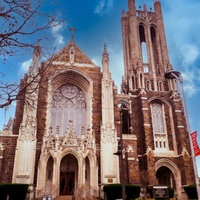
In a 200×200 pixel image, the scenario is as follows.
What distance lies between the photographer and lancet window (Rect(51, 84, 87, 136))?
27.2 meters

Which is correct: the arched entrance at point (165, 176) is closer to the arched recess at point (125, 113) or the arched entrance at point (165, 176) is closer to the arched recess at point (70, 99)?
the arched recess at point (125, 113)

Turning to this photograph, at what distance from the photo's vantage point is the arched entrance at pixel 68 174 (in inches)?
919

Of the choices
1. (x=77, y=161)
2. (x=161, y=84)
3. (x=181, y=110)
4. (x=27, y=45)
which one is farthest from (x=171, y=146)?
(x=27, y=45)

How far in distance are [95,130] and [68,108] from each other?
14.4ft

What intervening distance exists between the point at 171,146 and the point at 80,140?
12.1 m

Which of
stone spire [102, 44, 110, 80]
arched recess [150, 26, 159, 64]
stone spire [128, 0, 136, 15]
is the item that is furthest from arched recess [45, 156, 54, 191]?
stone spire [128, 0, 136, 15]

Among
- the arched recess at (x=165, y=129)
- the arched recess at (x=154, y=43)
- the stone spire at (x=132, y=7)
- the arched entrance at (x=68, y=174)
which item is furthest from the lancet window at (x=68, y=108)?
the stone spire at (x=132, y=7)

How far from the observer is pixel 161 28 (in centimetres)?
3884

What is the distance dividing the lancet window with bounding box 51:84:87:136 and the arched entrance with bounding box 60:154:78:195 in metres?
3.24

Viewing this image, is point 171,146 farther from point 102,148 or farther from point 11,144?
point 11,144

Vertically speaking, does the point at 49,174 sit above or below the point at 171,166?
below

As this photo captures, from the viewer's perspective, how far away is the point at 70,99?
93.5 ft

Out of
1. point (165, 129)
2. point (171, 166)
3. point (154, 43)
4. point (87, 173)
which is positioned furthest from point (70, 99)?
point (154, 43)

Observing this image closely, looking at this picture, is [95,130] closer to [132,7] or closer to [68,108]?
[68,108]
